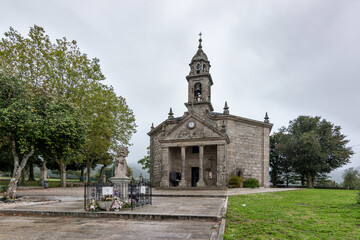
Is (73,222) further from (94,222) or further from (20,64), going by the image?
(20,64)

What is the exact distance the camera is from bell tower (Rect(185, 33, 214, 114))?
33.0m

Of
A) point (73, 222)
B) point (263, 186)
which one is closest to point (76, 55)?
point (73, 222)

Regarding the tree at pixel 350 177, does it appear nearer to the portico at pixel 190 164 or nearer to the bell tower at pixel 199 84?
the portico at pixel 190 164

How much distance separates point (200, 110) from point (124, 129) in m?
10.3

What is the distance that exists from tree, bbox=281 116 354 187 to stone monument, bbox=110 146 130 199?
32788mm

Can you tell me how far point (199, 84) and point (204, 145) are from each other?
1052cm

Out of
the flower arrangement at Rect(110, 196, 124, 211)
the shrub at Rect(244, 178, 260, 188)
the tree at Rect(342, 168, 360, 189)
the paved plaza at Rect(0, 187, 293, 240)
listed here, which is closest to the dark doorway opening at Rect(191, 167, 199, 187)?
the shrub at Rect(244, 178, 260, 188)

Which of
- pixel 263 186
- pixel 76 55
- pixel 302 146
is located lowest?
pixel 263 186

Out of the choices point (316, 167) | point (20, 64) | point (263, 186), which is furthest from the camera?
point (316, 167)

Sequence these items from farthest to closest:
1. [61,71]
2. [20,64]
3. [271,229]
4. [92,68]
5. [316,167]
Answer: [316,167], [92,68], [61,71], [20,64], [271,229]

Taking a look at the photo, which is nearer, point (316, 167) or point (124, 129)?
point (124, 129)

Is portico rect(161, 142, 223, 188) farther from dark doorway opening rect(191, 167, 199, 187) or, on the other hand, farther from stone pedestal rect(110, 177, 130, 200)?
stone pedestal rect(110, 177, 130, 200)

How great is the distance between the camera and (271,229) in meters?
6.80

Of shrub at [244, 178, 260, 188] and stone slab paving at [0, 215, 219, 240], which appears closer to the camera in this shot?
stone slab paving at [0, 215, 219, 240]
